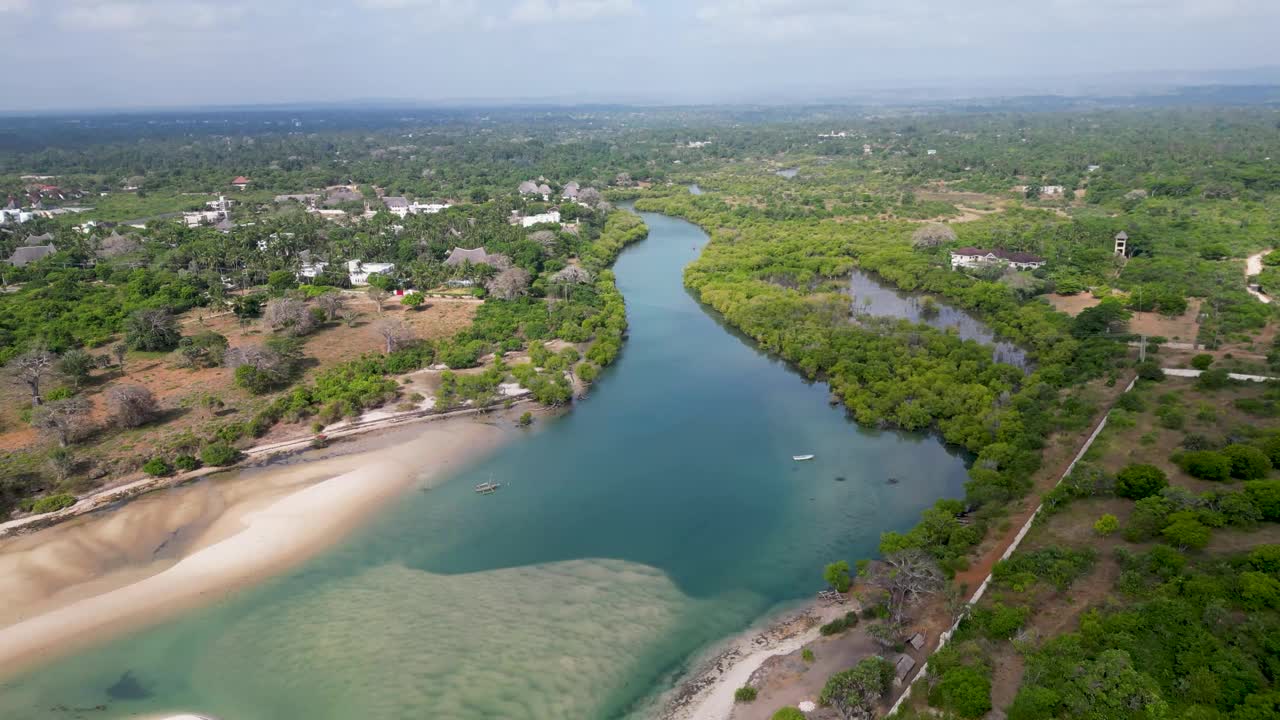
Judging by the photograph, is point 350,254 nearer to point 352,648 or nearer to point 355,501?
point 355,501

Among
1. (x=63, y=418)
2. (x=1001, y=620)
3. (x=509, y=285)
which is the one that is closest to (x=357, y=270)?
(x=509, y=285)

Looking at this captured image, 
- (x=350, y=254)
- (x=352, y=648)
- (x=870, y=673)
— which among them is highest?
(x=350, y=254)

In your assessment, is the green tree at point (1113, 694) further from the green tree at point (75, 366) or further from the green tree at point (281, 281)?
the green tree at point (281, 281)

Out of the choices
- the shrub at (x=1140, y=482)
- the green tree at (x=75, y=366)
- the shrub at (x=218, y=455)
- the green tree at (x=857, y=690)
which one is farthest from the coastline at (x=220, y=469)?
the shrub at (x=1140, y=482)

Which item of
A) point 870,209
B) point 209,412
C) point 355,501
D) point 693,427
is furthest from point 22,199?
point 870,209

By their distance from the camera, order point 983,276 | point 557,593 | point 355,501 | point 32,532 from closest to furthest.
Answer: point 557,593, point 32,532, point 355,501, point 983,276

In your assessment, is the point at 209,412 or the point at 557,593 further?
the point at 209,412

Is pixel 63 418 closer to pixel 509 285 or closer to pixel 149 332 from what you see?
pixel 149 332
